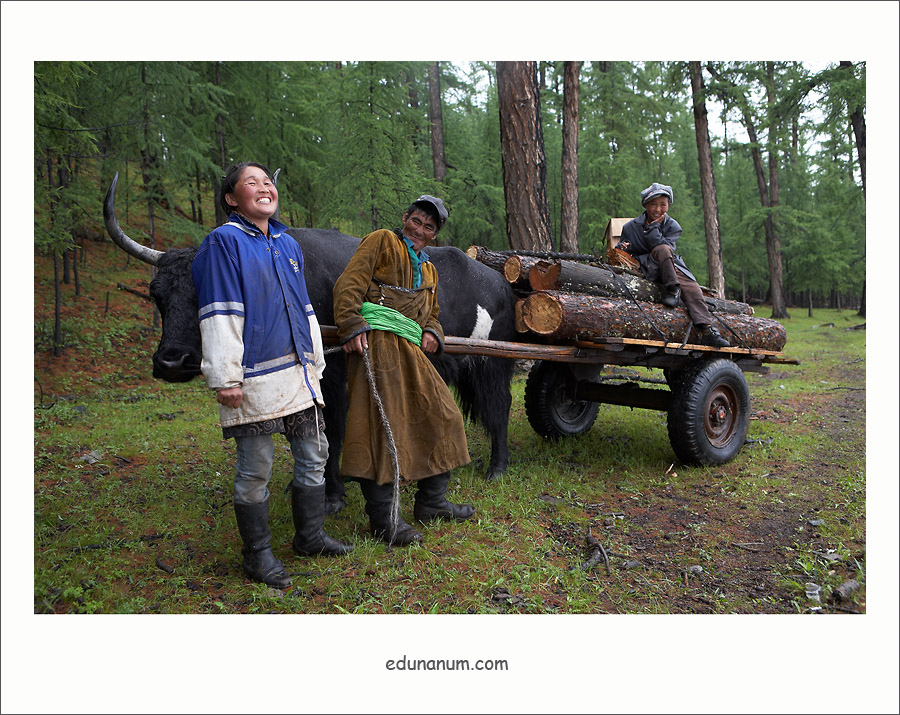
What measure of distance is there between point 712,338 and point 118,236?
4.26 m

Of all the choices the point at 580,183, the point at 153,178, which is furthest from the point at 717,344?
the point at 580,183

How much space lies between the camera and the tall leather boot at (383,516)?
3418 millimetres

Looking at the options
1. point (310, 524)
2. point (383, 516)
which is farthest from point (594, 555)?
point (310, 524)

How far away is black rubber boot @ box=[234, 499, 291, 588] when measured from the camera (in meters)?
2.93

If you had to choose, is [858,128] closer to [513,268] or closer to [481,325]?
[513,268]

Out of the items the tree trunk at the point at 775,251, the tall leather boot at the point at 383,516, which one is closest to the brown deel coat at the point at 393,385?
the tall leather boot at the point at 383,516

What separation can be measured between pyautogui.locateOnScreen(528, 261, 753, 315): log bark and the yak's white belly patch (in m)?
0.50

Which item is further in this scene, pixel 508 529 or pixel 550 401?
pixel 550 401

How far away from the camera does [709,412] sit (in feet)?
16.0

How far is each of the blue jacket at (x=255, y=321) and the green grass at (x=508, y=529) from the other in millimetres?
975

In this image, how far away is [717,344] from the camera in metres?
4.78

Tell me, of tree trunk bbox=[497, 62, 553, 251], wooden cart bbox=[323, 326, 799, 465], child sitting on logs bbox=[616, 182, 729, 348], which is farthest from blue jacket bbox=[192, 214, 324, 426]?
tree trunk bbox=[497, 62, 553, 251]

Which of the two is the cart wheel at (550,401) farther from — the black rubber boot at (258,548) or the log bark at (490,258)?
the black rubber boot at (258,548)

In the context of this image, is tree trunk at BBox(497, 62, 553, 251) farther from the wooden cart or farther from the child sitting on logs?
the wooden cart
